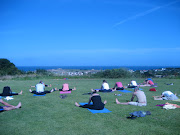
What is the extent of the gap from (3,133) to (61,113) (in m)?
Result: 2.54

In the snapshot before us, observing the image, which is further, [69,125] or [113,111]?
[113,111]

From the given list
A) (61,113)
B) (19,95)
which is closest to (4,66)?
(19,95)

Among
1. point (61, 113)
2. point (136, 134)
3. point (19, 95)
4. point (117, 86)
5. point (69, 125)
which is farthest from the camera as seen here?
point (117, 86)

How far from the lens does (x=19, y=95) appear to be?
38.9ft

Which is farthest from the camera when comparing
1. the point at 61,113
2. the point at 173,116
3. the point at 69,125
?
the point at 61,113

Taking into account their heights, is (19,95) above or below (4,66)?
below

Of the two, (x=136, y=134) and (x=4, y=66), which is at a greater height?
(x=4, y=66)

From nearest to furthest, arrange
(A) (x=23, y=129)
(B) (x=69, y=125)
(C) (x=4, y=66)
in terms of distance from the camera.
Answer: (A) (x=23, y=129) < (B) (x=69, y=125) < (C) (x=4, y=66)

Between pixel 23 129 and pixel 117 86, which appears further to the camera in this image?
pixel 117 86

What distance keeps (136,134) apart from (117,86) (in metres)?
9.70

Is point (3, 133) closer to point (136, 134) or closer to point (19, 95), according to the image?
point (136, 134)

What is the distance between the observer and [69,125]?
586 centimetres

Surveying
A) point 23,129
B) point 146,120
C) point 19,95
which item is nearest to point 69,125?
point 23,129

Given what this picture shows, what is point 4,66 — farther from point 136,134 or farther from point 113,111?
point 136,134
